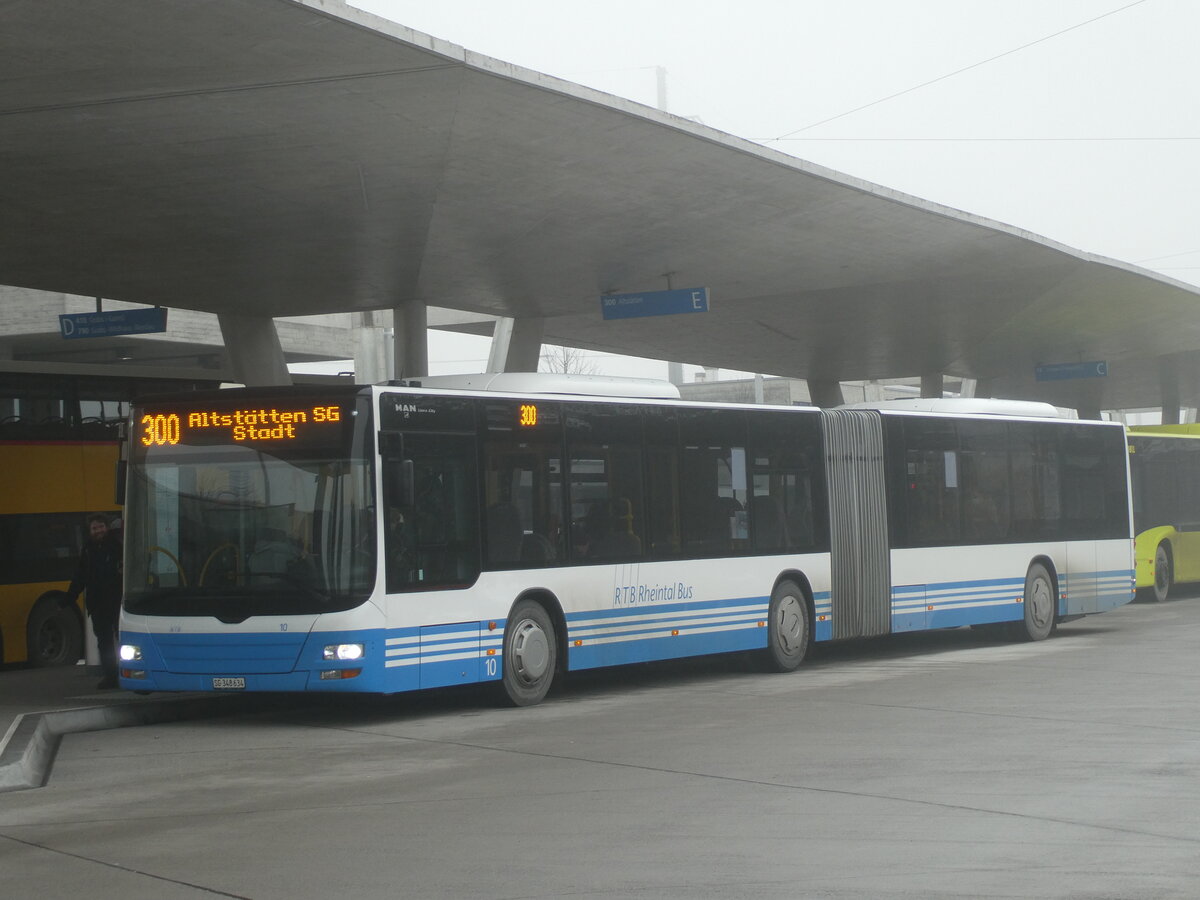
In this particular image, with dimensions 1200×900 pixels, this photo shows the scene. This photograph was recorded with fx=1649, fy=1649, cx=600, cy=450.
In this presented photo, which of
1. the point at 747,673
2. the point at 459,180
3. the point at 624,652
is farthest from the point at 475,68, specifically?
the point at 747,673

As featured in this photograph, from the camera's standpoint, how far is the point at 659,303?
86.1ft

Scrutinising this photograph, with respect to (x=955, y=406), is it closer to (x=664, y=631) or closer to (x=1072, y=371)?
(x=664, y=631)

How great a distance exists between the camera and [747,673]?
692 inches

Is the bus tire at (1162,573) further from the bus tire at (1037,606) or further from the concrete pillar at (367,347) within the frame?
the concrete pillar at (367,347)

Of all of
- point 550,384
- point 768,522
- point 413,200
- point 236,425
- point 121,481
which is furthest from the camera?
point 413,200

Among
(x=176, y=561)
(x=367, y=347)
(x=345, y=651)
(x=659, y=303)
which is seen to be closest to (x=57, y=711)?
(x=176, y=561)

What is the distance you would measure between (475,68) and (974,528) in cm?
883

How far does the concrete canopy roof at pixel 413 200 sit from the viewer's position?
1398 cm

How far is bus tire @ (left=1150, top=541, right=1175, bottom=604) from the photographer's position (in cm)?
3008

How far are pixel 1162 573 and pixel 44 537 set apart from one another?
20.0 meters

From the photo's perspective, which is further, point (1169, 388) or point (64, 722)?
point (1169, 388)

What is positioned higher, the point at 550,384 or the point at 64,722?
the point at 550,384

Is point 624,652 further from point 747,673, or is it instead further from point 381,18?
point 381,18

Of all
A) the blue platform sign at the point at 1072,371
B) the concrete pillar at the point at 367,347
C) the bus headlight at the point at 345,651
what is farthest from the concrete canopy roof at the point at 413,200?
the concrete pillar at the point at 367,347
